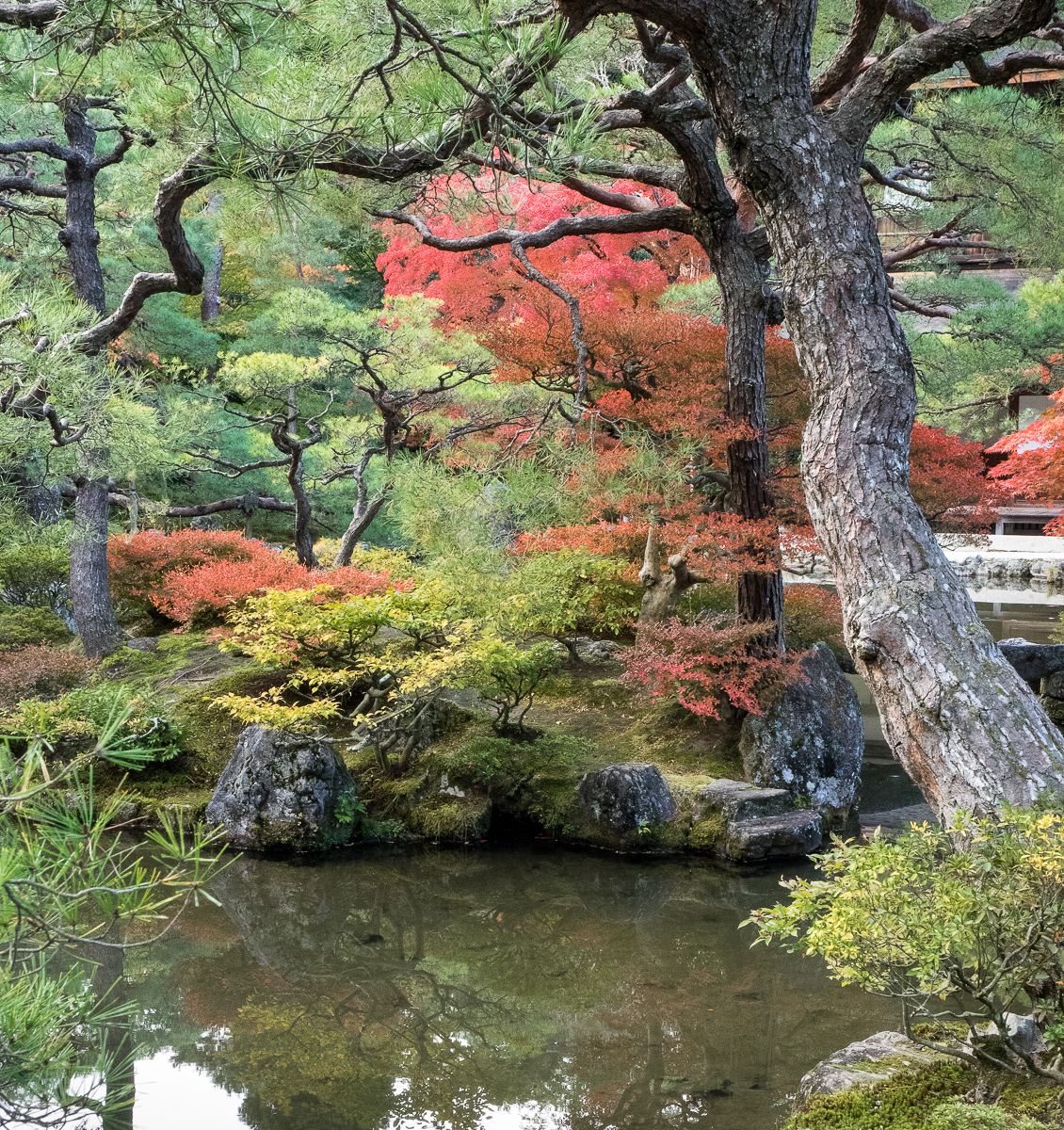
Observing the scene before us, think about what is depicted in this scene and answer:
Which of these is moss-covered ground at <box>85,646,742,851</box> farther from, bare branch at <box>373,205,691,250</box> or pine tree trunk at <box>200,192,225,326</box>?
pine tree trunk at <box>200,192,225,326</box>

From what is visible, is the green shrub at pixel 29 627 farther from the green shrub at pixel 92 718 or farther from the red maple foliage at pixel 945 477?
the red maple foliage at pixel 945 477

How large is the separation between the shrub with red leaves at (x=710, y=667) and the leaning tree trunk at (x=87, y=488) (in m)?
4.23

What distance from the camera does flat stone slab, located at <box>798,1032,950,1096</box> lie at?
255cm

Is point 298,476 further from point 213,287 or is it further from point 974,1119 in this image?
point 974,1119

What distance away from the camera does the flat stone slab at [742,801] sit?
510 centimetres

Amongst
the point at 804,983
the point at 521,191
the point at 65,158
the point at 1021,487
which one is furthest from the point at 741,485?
the point at 65,158

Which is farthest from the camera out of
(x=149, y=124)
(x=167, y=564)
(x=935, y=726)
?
(x=167, y=564)

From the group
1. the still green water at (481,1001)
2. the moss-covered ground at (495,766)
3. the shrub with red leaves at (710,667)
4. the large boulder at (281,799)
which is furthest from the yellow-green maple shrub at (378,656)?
the still green water at (481,1001)

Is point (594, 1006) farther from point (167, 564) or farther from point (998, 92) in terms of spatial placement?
point (998, 92)

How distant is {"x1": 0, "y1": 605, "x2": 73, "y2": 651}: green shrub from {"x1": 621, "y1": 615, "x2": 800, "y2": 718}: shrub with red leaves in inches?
200

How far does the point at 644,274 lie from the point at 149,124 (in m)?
3.56

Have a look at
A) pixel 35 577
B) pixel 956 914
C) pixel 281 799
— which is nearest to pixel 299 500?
pixel 35 577

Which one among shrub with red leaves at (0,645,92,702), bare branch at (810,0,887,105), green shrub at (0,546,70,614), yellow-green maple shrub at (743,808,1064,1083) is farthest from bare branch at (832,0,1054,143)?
green shrub at (0,546,70,614)

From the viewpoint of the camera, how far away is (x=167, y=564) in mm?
8398
